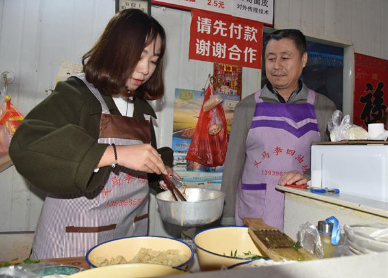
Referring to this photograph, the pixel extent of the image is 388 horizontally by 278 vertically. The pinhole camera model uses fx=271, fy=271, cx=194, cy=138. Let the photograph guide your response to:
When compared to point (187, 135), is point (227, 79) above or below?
above

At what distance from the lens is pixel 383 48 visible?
12.9 feet

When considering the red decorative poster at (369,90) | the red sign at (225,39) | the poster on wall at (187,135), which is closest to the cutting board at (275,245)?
the poster on wall at (187,135)

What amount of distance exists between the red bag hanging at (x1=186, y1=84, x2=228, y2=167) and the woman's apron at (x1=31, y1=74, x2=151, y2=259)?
1270 millimetres

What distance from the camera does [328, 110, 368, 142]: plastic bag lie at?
140cm

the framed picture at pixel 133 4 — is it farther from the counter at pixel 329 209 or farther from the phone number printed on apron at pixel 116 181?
the counter at pixel 329 209

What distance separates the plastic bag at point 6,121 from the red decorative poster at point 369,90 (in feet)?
13.2

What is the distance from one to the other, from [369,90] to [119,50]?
3.79 meters

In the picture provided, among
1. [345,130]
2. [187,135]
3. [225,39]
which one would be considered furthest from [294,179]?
[225,39]

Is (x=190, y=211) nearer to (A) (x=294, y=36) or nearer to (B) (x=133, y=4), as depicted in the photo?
(A) (x=294, y=36)

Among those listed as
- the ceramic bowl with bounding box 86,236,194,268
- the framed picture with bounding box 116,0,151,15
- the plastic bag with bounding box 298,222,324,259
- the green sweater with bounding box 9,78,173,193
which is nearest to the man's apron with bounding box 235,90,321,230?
the plastic bag with bounding box 298,222,324,259

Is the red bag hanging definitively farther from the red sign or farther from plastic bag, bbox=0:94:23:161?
plastic bag, bbox=0:94:23:161

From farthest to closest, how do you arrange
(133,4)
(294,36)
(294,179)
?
(133,4) < (294,36) < (294,179)

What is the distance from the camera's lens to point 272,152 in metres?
2.13

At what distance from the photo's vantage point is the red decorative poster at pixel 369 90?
3.77 m
